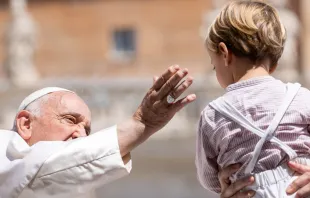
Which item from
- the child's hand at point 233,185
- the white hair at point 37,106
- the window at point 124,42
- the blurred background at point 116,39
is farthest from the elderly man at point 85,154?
the window at point 124,42

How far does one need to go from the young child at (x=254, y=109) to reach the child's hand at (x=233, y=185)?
14 millimetres

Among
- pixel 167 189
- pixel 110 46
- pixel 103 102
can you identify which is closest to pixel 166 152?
pixel 167 189

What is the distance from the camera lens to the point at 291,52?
1134 centimetres

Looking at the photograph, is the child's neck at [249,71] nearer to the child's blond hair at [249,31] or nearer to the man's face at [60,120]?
the child's blond hair at [249,31]

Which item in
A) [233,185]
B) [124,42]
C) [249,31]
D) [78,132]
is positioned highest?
[249,31]

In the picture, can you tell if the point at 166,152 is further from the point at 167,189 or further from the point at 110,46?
the point at 110,46

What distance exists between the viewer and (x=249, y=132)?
2486 millimetres

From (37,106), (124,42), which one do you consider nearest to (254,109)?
(37,106)

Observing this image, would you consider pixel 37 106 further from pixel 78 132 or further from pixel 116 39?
pixel 116 39

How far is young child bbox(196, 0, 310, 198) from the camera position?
8.10 feet

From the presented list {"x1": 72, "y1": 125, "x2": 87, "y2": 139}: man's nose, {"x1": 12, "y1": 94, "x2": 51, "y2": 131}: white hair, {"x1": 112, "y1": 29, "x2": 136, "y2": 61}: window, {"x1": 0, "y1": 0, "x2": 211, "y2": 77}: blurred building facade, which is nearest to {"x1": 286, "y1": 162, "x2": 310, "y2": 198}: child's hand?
{"x1": 72, "y1": 125, "x2": 87, "y2": 139}: man's nose

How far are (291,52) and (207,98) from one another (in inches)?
44.2

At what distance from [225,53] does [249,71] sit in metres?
0.08

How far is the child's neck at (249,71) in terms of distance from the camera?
2549 millimetres
